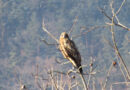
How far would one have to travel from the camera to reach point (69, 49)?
2.67m

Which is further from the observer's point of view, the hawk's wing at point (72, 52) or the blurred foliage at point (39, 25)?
the blurred foliage at point (39, 25)

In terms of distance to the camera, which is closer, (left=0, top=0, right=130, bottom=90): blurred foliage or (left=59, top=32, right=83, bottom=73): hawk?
(left=59, top=32, right=83, bottom=73): hawk

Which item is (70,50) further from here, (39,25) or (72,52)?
(39,25)

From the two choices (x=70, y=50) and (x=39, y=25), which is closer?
(x=70, y=50)

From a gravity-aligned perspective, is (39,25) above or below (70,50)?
above

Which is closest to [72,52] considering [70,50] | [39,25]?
[70,50]

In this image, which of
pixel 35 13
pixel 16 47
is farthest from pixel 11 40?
pixel 35 13

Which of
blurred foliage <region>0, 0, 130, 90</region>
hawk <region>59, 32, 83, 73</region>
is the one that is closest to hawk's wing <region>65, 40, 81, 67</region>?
hawk <region>59, 32, 83, 73</region>

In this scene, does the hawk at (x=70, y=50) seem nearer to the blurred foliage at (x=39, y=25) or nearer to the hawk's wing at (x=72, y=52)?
the hawk's wing at (x=72, y=52)

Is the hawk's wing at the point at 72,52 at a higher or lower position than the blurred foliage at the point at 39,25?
lower

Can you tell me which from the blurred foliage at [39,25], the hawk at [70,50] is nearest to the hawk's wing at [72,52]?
the hawk at [70,50]

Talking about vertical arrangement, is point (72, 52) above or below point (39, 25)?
below

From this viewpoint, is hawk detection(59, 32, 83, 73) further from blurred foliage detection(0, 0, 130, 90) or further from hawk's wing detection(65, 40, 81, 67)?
blurred foliage detection(0, 0, 130, 90)

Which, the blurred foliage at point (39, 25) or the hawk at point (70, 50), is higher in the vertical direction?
the blurred foliage at point (39, 25)
